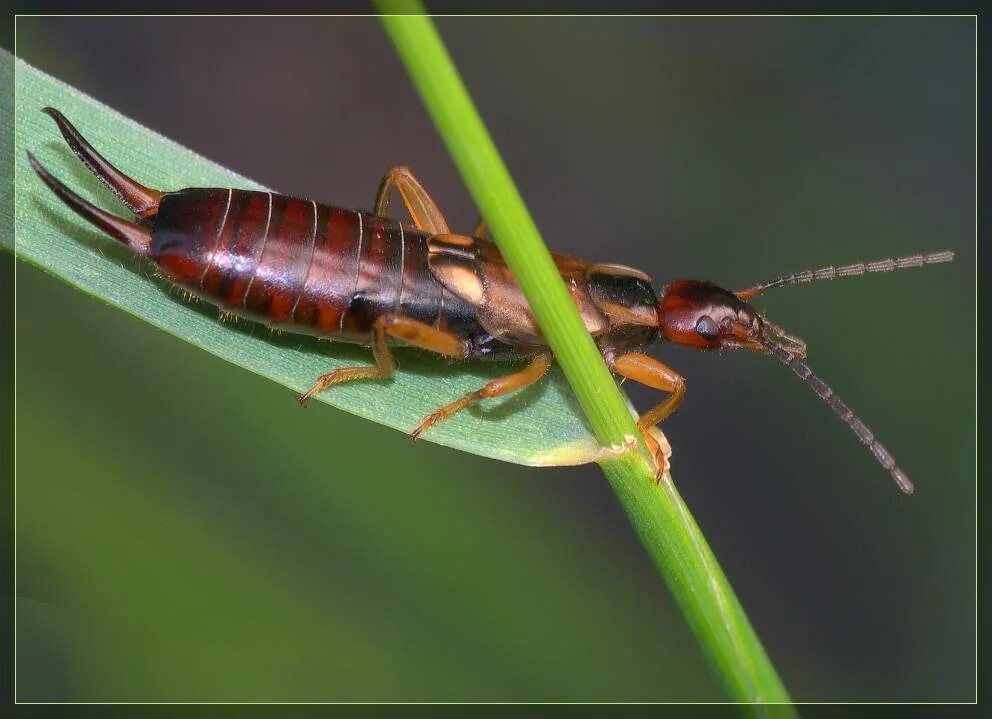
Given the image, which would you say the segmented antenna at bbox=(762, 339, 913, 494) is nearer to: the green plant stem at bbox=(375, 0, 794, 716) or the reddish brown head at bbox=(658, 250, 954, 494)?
the reddish brown head at bbox=(658, 250, 954, 494)

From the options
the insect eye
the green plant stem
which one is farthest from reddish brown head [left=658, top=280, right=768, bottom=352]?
the green plant stem

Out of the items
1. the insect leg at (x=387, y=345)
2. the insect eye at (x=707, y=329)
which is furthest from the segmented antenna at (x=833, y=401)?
the insect leg at (x=387, y=345)

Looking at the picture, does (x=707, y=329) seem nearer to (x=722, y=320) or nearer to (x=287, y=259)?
(x=722, y=320)

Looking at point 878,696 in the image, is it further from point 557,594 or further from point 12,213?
point 12,213

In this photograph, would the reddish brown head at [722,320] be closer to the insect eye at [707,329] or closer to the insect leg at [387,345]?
the insect eye at [707,329]

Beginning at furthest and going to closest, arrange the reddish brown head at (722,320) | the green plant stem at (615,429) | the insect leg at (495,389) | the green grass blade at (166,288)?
the reddish brown head at (722,320) → the insect leg at (495,389) → the green grass blade at (166,288) → the green plant stem at (615,429)

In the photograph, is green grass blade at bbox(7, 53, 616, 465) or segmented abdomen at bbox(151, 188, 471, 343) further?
segmented abdomen at bbox(151, 188, 471, 343)
